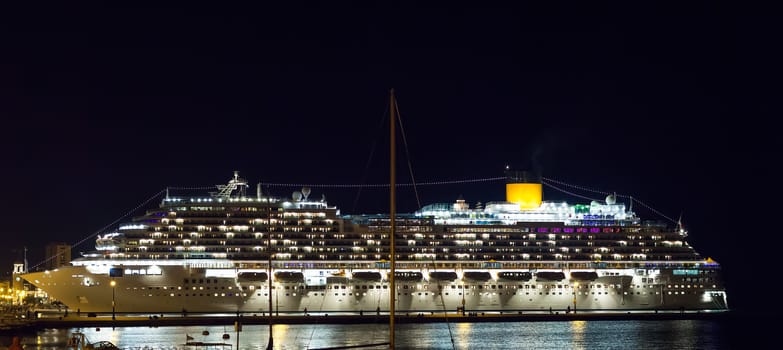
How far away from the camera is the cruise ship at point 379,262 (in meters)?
86.9

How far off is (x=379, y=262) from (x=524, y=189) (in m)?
15.2

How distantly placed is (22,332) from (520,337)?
28882 millimetres

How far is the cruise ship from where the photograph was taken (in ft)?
285

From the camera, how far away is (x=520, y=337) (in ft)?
255

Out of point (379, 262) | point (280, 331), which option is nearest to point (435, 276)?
point (379, 262)

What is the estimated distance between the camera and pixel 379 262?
91.9 m

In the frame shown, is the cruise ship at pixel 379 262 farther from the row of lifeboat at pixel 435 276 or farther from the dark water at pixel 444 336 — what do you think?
the dark water at pixel 444 336

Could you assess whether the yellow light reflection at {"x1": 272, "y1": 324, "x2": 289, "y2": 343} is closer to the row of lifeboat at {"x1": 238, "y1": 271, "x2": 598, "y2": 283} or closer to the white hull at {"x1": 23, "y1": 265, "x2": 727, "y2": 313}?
the white hull at {"x1": 23, "y1": 265, "x2": 727, "y2": 313}

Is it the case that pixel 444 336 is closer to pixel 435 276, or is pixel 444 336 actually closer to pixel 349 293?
pixel 435 276

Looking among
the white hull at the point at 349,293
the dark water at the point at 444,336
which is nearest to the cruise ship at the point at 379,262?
the white hull at the point at 349,293

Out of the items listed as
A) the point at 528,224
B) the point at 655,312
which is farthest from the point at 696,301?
the point at 528,224

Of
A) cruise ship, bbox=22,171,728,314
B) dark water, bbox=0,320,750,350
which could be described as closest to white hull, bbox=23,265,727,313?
cruise ship, bbox=22,171,728,314

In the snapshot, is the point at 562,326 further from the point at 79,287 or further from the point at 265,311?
the point at 79,287

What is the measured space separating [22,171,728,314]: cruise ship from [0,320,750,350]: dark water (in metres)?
5.00
